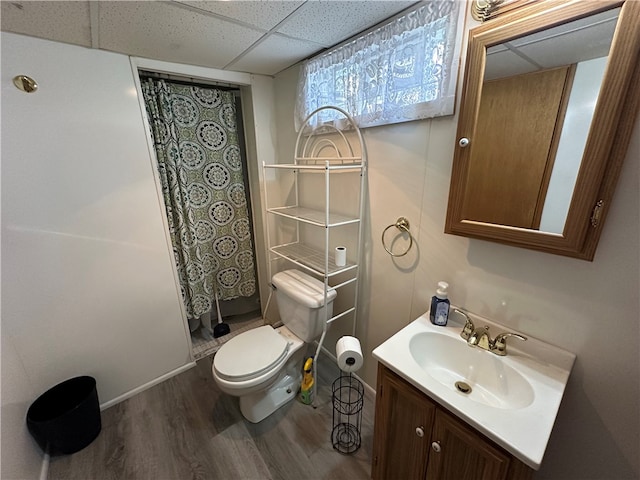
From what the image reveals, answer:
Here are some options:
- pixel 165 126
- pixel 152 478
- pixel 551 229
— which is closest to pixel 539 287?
pixel 551 229

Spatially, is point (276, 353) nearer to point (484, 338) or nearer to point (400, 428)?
point (400, 428)

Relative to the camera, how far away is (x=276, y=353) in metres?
1.54

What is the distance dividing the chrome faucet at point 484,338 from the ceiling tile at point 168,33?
1.60 meters

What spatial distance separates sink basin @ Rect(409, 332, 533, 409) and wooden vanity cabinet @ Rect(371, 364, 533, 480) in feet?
0.42

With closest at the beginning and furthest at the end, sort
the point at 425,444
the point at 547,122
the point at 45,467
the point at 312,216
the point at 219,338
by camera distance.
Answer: the point at 547,122
the point at 425,444
the point at 45,467
the point at 312,216
the point at 219,338

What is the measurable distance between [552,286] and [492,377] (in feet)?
1.33

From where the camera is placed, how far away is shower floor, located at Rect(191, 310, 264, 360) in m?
2.21

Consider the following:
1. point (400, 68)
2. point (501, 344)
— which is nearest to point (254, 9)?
point (400, 68)

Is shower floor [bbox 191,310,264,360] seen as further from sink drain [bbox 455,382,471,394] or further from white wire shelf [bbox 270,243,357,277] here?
sink drain [bbox 455,382,471,394]

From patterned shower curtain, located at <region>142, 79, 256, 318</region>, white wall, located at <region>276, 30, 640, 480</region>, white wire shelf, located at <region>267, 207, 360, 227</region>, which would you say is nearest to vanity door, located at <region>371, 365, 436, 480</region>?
white wall, located at <region>276, 30, 640, 480</region>

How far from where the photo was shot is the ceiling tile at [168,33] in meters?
1.03

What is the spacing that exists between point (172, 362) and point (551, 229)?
7.63ft

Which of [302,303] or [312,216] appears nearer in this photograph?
[302,303]

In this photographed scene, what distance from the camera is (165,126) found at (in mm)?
1811
